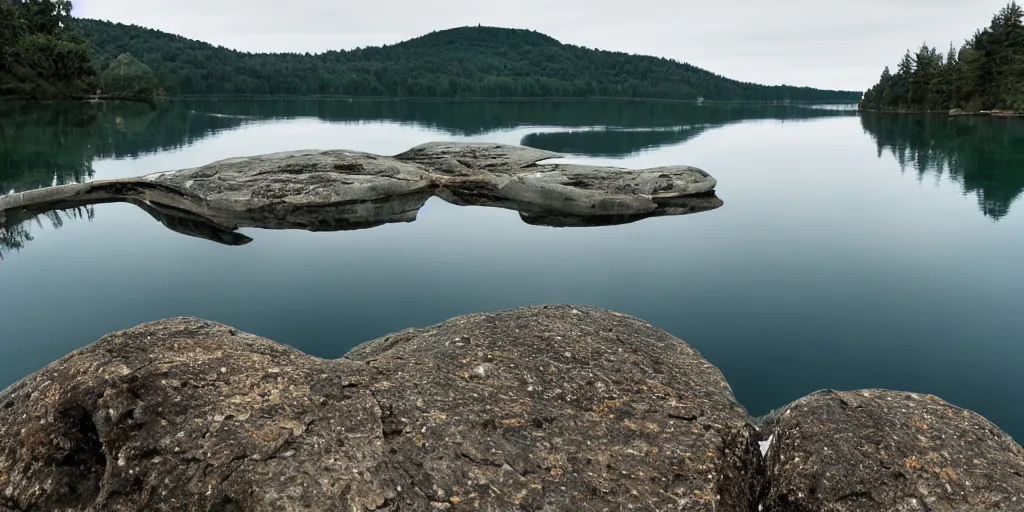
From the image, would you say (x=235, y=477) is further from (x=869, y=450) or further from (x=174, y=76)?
(x=174, y=76)

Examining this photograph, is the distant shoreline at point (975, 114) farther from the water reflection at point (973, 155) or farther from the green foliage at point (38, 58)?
the green foliage at point (38, 58)

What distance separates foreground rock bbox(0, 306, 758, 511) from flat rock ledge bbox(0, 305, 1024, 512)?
0.02 meters

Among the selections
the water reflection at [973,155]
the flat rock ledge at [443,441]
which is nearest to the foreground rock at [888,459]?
the flat rock ledge at [443,441]

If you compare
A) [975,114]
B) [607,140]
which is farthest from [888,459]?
[975,114]

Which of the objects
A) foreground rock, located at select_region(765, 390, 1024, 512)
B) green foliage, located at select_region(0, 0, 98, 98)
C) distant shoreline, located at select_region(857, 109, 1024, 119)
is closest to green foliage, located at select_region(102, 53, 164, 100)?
green foliage, located at select_region(0, 0, 98, 98)

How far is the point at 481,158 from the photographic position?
117 feet

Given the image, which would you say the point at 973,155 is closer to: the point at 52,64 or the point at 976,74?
the point at 976,74

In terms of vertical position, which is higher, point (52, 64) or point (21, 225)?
point (52, 64)

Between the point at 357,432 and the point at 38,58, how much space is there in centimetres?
12006

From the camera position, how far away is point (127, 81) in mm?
128625

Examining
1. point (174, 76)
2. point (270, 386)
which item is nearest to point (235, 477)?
point (270, 386)

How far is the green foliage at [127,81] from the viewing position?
127562mm

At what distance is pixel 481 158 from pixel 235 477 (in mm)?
30058

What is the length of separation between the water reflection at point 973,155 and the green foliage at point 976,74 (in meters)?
15.4
